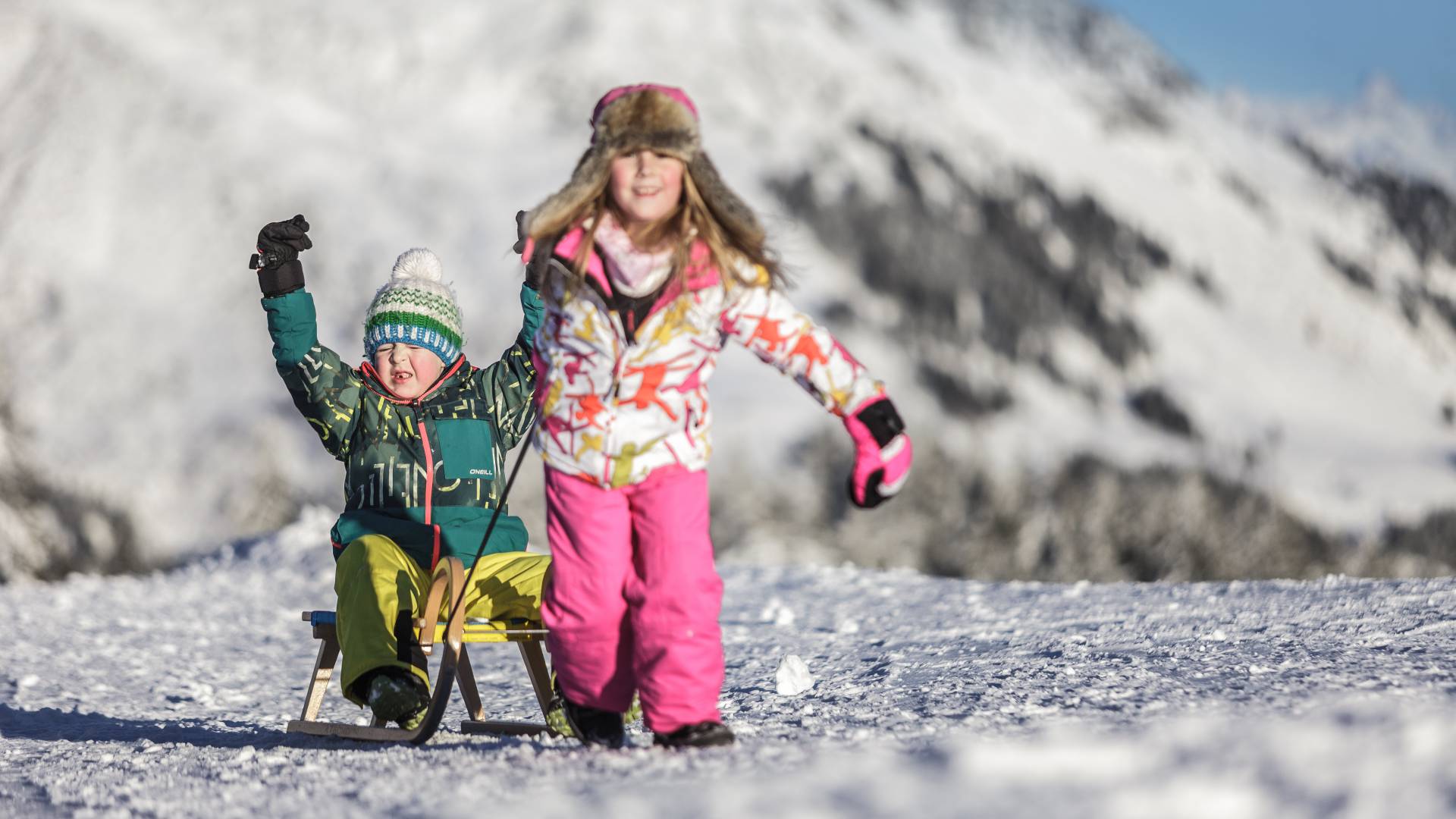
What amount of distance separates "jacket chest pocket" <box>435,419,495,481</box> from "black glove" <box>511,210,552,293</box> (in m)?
0.40

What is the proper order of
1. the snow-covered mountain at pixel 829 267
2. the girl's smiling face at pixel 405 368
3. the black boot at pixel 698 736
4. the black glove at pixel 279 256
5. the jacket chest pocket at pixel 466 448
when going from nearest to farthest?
the black boot at pixel 698 736, the black glove at pixel 279 256, the jacket chest pocket at pixel 466 448, the girl's smiling face at pixel 405 368, the snow-covered mountain at pixel 829 267

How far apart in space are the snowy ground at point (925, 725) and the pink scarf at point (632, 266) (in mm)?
886

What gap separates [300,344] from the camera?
3098 millimetres

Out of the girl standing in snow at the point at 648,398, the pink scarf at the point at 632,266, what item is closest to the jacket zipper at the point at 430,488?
the girl standing in snow at the point at 648,398

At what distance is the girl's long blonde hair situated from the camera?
2420 millimetres

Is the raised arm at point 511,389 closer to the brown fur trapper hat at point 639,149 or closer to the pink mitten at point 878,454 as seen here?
the brown fur trapper hat at point 639,149

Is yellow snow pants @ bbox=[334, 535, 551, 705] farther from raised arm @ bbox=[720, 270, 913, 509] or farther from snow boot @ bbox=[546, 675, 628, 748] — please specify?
raised arm @ bbox=[720, 270, 913, 509]

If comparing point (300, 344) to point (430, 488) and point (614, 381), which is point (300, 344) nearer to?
point (430, 488)

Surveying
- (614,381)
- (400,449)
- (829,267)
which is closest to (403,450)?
(400,449)

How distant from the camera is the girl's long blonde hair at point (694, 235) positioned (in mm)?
2420

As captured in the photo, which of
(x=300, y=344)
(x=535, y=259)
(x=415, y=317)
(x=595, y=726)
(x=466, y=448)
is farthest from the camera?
(x=415, y=317)

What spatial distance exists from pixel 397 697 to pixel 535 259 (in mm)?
1055

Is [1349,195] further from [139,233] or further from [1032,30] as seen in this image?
[139,233]

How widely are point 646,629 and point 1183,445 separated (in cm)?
4956
